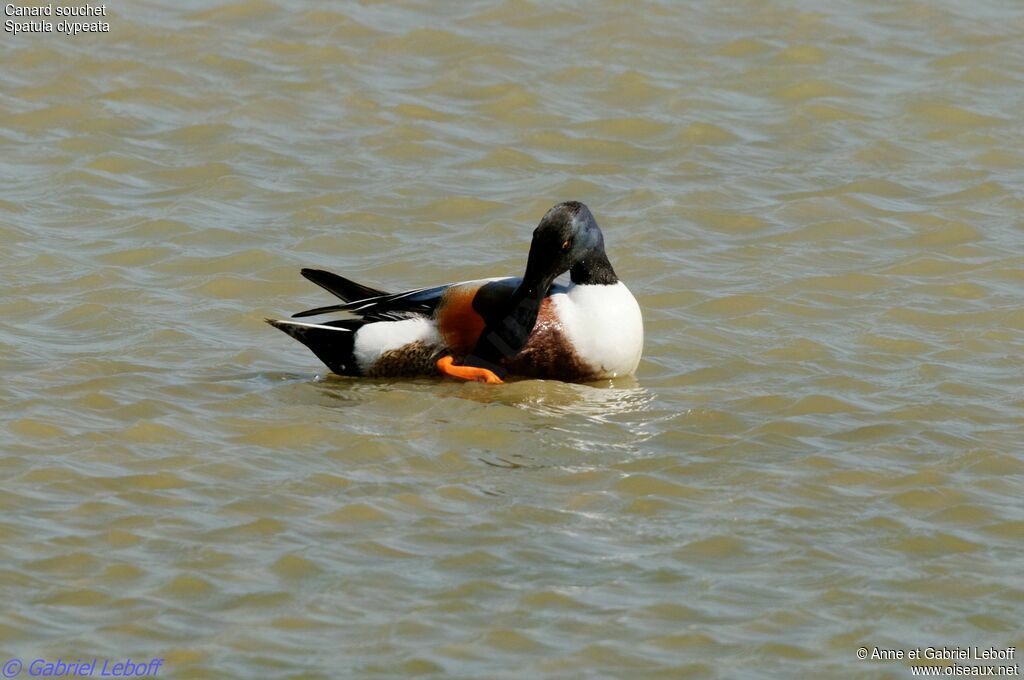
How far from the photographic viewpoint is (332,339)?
27.5ft

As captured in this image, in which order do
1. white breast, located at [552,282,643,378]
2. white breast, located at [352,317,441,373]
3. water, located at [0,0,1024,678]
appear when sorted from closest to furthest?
water, located at [0,0,1024,678] < white breast, located at [552,282,643,378] < white breast, located at [352,317,441,373]

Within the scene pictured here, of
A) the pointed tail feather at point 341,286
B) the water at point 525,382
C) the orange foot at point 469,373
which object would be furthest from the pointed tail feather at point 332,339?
the orange foot at point 469,373

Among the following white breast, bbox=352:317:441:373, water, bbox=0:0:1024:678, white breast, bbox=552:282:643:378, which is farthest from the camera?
white breast, bbox=352:317:441:373

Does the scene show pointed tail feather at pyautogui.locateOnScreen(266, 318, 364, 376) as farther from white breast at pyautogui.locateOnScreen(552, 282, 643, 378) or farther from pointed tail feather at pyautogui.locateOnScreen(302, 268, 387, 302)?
white breast at pyautogui.locateOnScreen(552, 282, 643, 378)

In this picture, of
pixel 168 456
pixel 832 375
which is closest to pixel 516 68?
pixel 832 375

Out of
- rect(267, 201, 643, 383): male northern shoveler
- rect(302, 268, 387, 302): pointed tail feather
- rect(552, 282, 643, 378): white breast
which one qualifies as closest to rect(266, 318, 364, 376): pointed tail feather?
rect(267, 201, 643, 383): male northern shoveler

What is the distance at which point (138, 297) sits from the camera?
9180 millimetres

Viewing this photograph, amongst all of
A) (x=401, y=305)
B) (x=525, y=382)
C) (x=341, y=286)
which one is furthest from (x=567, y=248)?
(x=341, y=286)

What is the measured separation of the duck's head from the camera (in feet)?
27.0

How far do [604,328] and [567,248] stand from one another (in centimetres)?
44

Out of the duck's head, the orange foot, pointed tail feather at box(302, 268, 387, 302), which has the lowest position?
the orange foot

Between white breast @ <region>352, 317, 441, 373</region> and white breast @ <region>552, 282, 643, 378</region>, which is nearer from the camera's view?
white breast @ <region>552, 282, 643, 378</region>

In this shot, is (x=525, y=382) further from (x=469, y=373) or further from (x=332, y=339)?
(x=332, y=339)

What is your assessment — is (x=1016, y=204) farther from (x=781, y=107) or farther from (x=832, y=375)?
(x=832, y=375)
